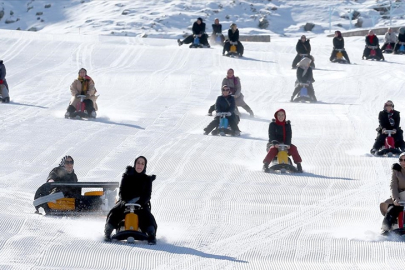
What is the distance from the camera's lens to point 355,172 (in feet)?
48.3

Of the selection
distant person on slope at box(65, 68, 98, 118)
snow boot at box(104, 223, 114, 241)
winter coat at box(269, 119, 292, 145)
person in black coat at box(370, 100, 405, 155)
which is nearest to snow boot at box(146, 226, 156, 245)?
snow boot at box(104, 223, 114, 241)

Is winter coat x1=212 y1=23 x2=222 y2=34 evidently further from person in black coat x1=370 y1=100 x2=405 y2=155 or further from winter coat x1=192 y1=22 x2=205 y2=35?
person in black coat x1=370 y1=100 x2=405 y2=155

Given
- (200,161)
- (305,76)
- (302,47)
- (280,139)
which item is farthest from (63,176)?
(302,47)

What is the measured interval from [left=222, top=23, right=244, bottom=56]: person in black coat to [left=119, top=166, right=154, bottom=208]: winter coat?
2261 cm

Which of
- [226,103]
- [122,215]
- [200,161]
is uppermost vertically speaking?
[122,215]

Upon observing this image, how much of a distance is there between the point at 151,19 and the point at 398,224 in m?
35.8

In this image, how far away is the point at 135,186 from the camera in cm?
984

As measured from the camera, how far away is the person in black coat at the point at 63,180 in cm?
1121

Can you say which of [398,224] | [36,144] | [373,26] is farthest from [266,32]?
[398,224]

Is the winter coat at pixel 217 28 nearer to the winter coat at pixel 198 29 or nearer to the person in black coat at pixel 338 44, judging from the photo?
the winter coat at pixel 198 29

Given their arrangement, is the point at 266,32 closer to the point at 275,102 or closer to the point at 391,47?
the point at 391,47

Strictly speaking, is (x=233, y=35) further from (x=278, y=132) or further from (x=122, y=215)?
(x=122, y=215)

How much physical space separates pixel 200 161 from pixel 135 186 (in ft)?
19.4

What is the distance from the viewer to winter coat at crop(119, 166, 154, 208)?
9805mm
